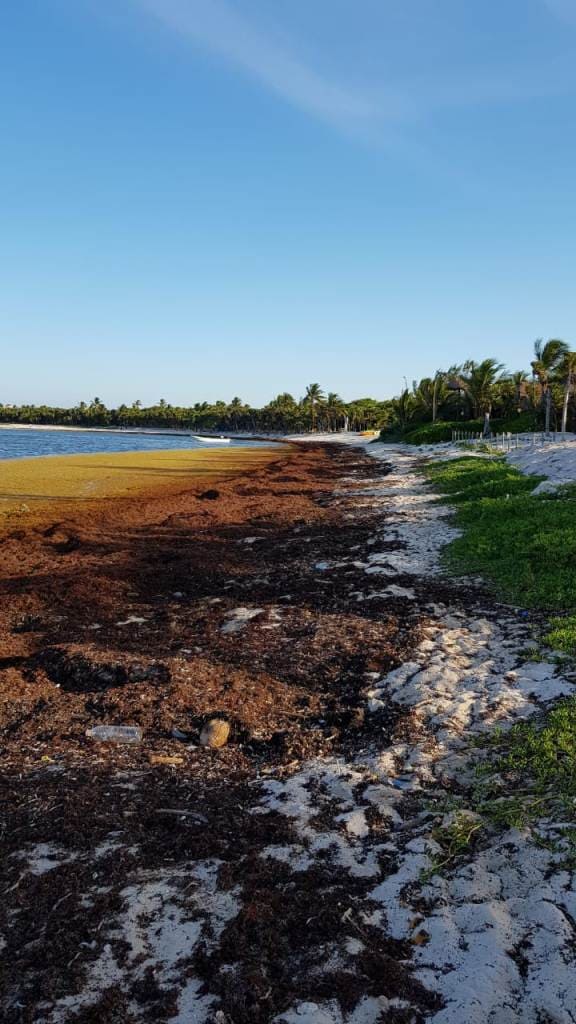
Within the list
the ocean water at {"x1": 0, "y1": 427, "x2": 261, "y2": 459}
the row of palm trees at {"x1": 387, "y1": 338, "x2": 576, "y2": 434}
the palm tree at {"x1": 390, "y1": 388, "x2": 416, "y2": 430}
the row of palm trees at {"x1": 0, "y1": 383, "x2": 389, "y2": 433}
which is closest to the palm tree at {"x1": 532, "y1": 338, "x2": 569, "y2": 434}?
the row of palm trees at {"x1": 387, "y1": 338, "x2": 576, "y2": 434}

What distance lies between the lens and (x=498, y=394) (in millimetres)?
64562

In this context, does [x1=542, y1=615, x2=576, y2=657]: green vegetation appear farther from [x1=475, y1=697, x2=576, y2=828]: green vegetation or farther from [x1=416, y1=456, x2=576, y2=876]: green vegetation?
[x1=475, y1=697, x2=576, y2=828]: green vegetation

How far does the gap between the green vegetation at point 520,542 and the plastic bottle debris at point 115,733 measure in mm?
5698

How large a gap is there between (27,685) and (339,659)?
3.44 m

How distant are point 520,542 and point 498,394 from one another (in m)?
Answer: 57.1

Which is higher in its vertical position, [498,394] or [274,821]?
[498,394]

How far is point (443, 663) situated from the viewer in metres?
6.91

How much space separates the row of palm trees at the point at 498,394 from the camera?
44.5 m

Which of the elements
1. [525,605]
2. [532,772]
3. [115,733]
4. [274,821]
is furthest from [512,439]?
[274,821]

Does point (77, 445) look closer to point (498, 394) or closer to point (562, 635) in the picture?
point (498, 394)

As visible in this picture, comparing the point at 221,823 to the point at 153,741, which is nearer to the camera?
the point at 221,823

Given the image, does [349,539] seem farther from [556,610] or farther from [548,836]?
[548,836]

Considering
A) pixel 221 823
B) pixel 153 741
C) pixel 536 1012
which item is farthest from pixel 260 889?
pixel 153 741

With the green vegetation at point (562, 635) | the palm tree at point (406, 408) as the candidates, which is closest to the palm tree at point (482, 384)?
the palm tree at point (406, 408)
